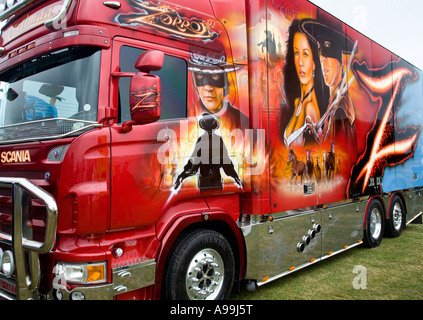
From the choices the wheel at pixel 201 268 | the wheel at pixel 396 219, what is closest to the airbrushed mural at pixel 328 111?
the wheel at pixel 396 219

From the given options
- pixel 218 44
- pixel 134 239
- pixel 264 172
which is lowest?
pixel 134 239

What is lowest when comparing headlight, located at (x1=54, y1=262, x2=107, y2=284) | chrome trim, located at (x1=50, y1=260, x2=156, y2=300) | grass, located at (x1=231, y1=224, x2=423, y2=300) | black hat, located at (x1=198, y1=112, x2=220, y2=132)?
grass, located at (x1=231, y1=224, x2=423, y2=300)

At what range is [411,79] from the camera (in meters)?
8.92

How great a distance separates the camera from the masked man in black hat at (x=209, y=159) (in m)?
3.67

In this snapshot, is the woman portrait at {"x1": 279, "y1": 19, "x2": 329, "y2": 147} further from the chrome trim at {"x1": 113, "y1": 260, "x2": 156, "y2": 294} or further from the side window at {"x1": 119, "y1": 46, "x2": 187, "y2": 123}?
the chrome trim at {"x1": 113, "y1": 260, "x2": 156, "y2": 294}

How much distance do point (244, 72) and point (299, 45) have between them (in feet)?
3.94

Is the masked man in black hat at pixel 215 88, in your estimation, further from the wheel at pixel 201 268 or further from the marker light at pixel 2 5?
the marker light at pixel 2 5

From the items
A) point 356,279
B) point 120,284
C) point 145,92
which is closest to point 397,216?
point 356,279

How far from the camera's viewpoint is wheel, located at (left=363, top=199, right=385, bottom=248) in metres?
6.91

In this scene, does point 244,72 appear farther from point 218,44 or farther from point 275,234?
point 275,234

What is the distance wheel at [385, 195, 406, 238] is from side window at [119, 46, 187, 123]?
239 inches

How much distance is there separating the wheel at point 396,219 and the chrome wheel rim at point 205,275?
5348mm

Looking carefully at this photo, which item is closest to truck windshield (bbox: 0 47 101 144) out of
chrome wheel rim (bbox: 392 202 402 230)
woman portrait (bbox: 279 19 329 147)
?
woman portrait (bbox: 279 19 329 147)
